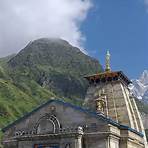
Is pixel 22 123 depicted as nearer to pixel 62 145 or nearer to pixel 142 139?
pixel 62 145

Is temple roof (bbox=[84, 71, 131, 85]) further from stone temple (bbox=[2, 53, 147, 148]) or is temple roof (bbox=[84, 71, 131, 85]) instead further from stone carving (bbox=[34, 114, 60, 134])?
stone carving (bbox=[34, 114, 60, 134])

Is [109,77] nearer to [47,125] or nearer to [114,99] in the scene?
[114,99]

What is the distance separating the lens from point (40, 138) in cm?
5119

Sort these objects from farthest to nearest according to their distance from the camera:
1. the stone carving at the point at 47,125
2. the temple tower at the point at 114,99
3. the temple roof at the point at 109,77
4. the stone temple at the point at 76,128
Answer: the temple roof at the point at 109,77, the temple tower at the point at 114,99, the stone carving at the point at 47,125, the stone temple at the point at 76,128

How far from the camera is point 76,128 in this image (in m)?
49.0

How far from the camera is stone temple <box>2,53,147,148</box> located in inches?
1916

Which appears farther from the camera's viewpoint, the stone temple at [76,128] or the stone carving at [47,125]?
the stone carving at [47,125]

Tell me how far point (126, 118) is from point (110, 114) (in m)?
2.96

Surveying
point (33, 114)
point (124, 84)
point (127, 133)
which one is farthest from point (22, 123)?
point (124, 84)

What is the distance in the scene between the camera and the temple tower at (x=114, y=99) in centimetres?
5900

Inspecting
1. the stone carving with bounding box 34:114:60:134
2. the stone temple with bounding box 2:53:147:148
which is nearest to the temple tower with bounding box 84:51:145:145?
the stone temple with bounding box 2:53:147:148

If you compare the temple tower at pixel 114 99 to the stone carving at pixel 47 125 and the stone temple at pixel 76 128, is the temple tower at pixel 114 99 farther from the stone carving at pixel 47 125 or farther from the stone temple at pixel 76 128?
the stone carving at pixel 47 125

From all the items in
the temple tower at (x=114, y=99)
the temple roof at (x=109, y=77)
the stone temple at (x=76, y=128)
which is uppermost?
the temple roof at (x=109, y=77)

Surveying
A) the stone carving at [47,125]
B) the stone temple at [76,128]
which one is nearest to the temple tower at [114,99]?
the stone temple at [76,128]
